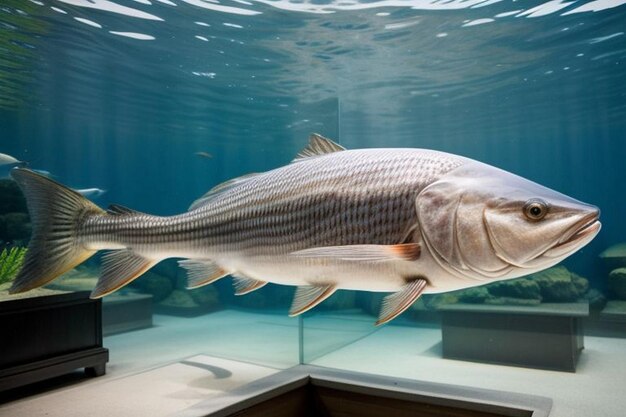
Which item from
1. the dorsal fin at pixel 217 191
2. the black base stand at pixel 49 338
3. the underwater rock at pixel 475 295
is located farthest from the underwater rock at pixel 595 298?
the black base stand at pixel 49 338

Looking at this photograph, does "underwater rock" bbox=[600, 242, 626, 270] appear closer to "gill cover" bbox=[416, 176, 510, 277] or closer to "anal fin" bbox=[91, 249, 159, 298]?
"gill cover" bbox=[416, 176, 510, 277]

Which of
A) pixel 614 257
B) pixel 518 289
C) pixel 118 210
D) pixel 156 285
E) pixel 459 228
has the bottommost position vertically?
pixel 156 285

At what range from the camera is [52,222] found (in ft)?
9.79

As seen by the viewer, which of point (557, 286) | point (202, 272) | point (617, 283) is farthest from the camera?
point (617, 283)

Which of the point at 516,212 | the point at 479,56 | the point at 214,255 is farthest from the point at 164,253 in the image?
the point at 479,56

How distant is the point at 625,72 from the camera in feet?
39.3

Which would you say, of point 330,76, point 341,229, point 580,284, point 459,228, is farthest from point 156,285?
point 459,228

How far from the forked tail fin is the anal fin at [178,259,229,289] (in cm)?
69

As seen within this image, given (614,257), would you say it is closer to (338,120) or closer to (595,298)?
(595,298)

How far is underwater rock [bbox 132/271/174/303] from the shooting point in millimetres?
12141

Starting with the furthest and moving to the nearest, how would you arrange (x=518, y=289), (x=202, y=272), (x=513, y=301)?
(x=518, y=289) → (x=513, y=301) → (x=202, y=272)

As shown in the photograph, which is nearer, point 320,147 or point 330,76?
point 320,147

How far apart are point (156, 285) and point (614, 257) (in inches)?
436

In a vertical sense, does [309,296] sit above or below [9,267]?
above
